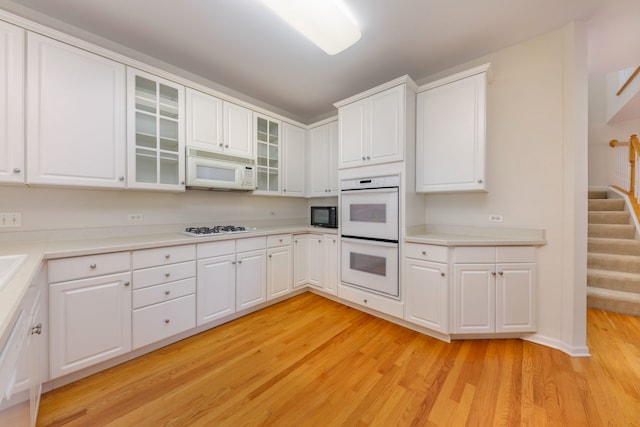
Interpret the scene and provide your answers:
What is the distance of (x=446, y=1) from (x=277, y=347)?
9.83 ft

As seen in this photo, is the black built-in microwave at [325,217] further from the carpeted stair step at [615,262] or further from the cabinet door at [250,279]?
the carpeted stair step at [615,262]

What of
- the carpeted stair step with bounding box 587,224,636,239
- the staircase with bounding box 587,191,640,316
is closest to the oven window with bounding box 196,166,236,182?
the staircase with bounding box 587,191,640,316

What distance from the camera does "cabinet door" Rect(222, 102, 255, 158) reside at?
8.68 feet

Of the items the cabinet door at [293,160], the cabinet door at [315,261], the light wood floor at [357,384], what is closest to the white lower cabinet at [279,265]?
the cabinet door at [315,261]

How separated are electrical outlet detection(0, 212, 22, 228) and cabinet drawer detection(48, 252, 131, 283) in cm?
66

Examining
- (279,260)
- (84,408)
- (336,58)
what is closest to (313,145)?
(336,58)

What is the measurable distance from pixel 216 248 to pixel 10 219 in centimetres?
141

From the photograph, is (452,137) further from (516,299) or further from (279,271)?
(279,271)

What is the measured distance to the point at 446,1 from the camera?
1755 mm

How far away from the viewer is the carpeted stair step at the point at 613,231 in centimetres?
321

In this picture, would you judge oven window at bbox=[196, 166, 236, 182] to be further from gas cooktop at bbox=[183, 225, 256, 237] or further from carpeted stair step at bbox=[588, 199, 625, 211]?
carpeted stair step at bbox=[588, 199, 625, 211]

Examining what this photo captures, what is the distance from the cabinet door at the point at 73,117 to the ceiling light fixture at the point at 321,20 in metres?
1.45

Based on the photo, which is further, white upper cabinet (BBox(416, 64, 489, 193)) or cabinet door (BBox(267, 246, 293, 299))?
cabinet door (BBox(267, 246, 293, 299))

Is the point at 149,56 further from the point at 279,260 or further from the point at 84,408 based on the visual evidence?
the point at 84,408
